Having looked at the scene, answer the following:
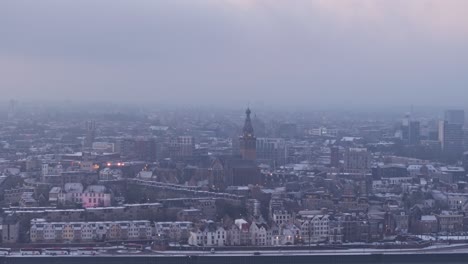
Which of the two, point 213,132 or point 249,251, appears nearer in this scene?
point 249,251

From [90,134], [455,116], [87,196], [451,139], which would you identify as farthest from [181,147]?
[455,116]

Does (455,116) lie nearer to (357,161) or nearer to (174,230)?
(357,161)

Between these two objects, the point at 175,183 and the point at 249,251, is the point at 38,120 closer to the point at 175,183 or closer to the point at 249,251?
the point at 175,183

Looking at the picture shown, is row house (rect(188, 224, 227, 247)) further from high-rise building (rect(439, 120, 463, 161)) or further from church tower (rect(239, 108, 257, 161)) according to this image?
high-rise building (rect(439, 120, 463, 161))

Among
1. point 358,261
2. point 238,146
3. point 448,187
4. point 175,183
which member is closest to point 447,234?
point 358,261

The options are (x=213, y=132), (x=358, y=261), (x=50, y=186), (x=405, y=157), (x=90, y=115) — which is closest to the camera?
(x=358, y=261)

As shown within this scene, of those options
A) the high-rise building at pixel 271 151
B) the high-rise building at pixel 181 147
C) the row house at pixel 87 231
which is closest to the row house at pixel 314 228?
the row house at pixel 87 231

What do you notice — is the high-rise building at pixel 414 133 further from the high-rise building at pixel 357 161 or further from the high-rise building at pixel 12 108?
the high-rise building at pixel 12 108
